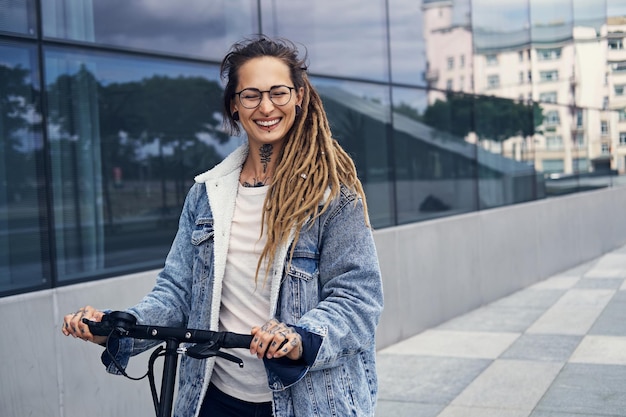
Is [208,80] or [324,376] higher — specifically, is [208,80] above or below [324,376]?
above

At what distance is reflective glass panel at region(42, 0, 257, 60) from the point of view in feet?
16.8

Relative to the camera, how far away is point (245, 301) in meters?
2.62

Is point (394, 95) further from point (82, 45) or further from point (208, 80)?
point (82, 45)

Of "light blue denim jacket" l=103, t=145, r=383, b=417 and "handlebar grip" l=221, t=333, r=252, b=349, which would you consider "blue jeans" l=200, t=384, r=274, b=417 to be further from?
"handlebar grip" l=221, t=333, r=252, b=349

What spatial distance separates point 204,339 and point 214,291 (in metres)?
0.31

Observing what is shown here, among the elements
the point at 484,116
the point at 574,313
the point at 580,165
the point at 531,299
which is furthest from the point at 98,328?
the point at 580,165

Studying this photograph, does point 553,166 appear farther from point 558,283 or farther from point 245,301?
point 245,301

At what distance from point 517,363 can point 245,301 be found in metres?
5.09

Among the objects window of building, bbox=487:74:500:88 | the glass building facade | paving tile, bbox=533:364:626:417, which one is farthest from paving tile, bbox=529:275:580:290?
paving tile, bbox=533:364:626:417

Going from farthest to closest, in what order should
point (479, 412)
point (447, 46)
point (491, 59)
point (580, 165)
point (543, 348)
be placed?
point (580, 165)
point (491, 59)
point (447, 46)
point (543, 348)
point (479, 412)

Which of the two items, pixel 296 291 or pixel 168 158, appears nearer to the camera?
pixel 296 291

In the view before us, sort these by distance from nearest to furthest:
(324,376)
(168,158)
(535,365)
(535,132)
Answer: (324,376), (168,158), (535,365), (535,132)

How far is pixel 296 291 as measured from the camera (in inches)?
99.7

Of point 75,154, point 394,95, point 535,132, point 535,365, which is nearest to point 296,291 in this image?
point 75,154
